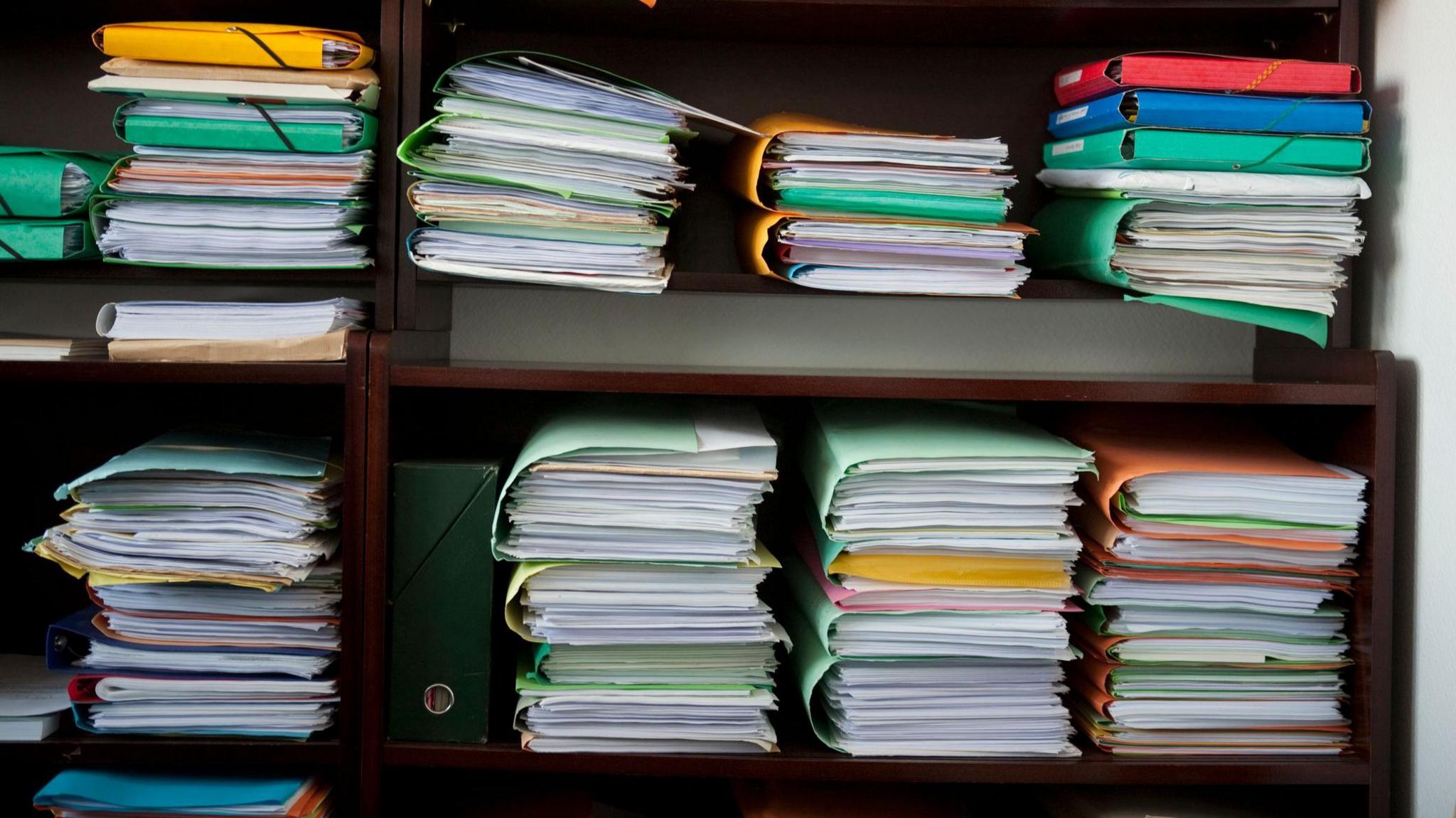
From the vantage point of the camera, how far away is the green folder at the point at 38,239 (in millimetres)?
1310

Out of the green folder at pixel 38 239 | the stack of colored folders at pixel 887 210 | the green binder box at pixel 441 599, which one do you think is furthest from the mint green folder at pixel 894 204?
the green folder at pixel 38 239

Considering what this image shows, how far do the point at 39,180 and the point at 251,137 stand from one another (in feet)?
0.98

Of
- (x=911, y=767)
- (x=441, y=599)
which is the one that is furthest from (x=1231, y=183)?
(x=441, y=599)

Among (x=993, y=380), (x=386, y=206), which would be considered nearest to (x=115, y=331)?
(x=386, y=206)

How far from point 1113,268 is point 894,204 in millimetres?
288

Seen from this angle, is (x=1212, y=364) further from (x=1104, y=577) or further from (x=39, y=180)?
(x=39, y=180)

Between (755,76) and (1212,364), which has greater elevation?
(755,76)

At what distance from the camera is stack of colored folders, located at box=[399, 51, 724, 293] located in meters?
1.23

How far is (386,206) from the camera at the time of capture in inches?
51.4

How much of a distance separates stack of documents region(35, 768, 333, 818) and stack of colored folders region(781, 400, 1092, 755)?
62 centimetres

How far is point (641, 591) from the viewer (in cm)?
125

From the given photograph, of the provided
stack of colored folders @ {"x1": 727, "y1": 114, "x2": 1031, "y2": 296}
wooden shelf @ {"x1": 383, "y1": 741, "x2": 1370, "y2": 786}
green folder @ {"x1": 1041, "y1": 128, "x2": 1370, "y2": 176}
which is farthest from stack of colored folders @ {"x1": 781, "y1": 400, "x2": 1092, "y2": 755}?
green folder @ {"x1": 1041, "y1": 128, "x2": 1370, "y2": 176}

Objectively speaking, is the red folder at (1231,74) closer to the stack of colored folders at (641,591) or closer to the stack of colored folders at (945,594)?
the stack of colored folders at (945,594)

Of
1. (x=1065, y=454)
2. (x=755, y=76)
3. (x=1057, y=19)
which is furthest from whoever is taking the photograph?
(x=755, y=76)
